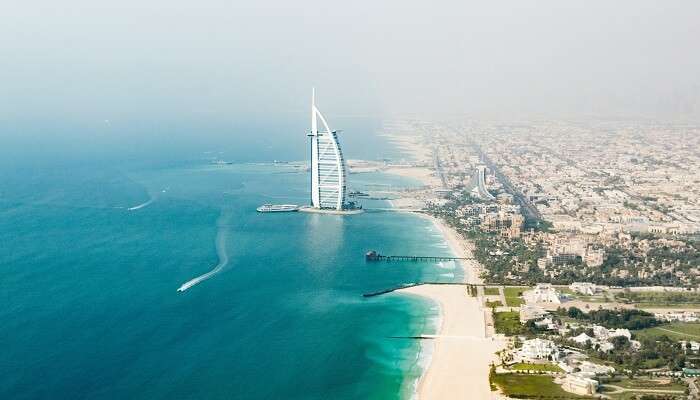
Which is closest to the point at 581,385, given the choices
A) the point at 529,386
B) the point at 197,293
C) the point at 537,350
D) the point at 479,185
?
the point at 529,386

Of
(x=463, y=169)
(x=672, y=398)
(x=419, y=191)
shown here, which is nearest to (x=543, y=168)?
(x=463, y=169)

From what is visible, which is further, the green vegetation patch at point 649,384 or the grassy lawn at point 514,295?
the grassy lawn at point 514,295

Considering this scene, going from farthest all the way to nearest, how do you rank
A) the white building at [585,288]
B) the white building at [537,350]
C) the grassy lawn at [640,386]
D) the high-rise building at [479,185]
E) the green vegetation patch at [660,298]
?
the high-rise building at [479,185], the white building at [585,288], the green vegetation patch at [660,298], the white building at [537,350], the grassy lawn at [640,386]

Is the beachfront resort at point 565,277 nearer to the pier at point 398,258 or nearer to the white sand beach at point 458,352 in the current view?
the white sand beach at point 458,352

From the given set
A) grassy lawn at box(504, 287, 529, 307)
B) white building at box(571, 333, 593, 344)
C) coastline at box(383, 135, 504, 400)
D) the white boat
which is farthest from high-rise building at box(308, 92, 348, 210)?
white building at box(571, 333, 593, 344)

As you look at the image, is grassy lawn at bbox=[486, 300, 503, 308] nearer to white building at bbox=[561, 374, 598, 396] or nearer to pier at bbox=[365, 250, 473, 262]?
pier at bbox=[365, 250, 473, 262]

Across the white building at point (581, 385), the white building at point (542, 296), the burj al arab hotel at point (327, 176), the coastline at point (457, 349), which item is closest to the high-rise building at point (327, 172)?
the burj al arab hotel at point (327, 176)
